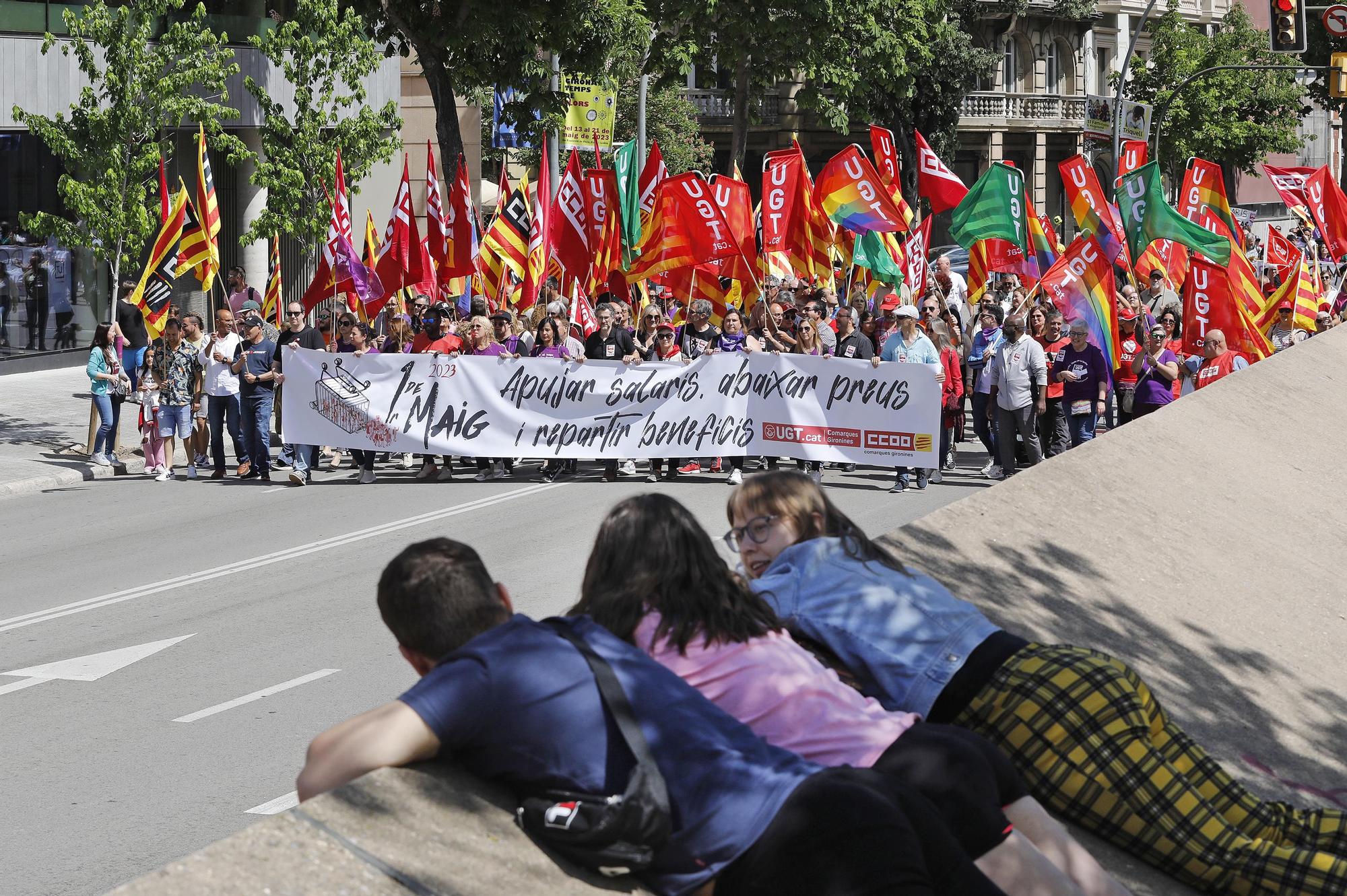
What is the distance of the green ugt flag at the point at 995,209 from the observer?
18.9 metres

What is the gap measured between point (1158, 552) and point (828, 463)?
32.6 feet

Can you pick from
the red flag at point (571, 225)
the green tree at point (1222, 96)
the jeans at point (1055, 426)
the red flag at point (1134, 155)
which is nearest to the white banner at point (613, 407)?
the jeans at point (1055, 426)

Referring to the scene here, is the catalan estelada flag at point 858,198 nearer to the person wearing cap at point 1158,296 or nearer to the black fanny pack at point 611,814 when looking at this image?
the person wearing cap at point 1158,296

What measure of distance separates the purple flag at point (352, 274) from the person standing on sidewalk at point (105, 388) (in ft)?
8.47

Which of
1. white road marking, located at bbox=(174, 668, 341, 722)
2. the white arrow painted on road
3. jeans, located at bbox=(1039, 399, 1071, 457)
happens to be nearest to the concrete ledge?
white road marking, located at bbox=(174, 668, 341, 722)

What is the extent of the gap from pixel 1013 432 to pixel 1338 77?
49.7 feet

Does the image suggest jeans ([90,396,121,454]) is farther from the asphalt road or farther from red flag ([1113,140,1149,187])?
red flag ([1113,140,1149,187])

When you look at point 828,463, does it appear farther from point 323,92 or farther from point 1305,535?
point 323,92

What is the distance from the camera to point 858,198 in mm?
18719

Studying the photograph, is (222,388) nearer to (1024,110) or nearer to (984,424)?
(984,424)

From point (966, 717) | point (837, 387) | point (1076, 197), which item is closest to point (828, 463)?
→ point (837, 387)

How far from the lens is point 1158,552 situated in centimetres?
688

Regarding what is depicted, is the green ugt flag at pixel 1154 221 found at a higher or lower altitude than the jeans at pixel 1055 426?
higher

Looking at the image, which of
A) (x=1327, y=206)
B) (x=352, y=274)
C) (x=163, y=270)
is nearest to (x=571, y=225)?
(x=352, y=274)
